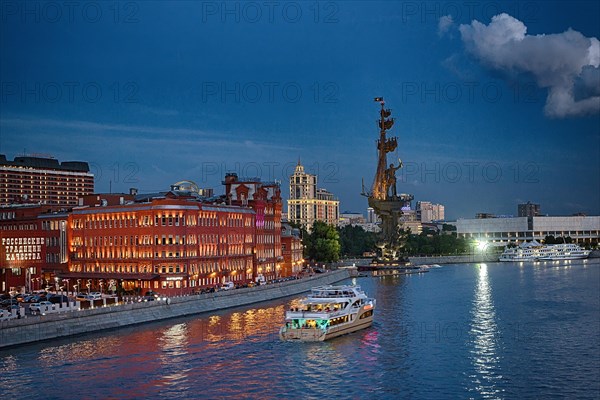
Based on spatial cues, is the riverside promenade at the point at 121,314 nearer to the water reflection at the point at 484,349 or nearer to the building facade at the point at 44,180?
the water reflection at the point at 484,349

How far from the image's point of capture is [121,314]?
5359 cm

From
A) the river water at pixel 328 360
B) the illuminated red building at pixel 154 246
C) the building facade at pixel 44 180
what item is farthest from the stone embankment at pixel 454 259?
the river water at pixel 328 360

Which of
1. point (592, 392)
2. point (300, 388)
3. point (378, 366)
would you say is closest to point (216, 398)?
point (300, 388)

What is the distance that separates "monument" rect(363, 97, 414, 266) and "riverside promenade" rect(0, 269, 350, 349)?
63288mm

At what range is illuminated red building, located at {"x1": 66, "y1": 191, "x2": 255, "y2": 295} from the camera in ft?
227

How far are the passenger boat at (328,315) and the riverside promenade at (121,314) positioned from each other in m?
10.7

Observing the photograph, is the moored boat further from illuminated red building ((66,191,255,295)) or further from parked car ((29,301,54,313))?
parked car ((29,301,54,313))

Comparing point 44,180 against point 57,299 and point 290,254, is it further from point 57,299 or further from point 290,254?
point 57,299

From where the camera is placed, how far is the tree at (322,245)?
406 ft

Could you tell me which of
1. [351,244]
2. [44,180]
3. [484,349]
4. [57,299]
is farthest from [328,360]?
[44,180]

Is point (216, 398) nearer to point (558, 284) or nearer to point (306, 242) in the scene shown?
point (558, 284)

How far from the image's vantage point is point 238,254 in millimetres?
81375

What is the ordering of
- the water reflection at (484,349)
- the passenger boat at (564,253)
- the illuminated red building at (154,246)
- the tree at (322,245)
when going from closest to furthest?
the water reflection at (484,349), the illuminated red building at (154,246), the tree at (322,245), the passenger boat at (564,253)

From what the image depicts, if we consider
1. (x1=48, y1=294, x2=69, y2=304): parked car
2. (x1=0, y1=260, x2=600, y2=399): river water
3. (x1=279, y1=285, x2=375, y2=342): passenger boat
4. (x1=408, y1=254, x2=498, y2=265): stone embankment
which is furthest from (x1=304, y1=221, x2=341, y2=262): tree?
(x1=48, y1=294, x2=69, y2=304): parked car
